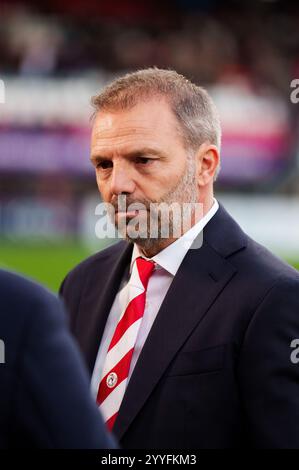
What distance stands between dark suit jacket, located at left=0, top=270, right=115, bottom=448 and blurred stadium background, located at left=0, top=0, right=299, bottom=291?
10.5 m

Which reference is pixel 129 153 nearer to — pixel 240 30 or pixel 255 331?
pixel 255 331

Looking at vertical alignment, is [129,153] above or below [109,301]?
above

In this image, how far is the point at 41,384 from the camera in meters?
1.09

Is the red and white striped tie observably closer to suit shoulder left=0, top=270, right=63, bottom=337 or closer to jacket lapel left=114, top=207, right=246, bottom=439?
jacket lapel left=114, top=207, right=246, bottom=439

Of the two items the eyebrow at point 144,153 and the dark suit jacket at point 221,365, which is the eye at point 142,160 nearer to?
the eyebrow at point 144,153

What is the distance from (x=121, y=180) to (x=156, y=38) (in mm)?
13765

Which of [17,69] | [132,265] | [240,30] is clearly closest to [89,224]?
[17,69]

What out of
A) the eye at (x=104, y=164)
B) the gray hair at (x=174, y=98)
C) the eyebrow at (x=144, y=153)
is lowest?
the eye at (x=104, y=164)

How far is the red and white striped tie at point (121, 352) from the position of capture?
193 cm

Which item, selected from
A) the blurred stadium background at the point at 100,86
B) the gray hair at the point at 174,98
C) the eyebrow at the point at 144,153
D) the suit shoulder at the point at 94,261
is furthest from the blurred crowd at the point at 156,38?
the eyebrow at the point at 144,153

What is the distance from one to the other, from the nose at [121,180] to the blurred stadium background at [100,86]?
9.63 meters

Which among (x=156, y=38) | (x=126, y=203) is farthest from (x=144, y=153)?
(x=156, y=38)
